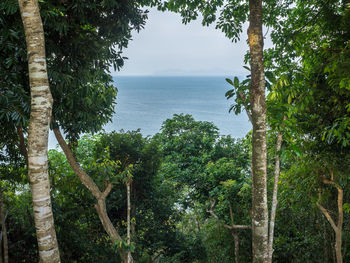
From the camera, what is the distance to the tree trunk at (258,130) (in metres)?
2.49

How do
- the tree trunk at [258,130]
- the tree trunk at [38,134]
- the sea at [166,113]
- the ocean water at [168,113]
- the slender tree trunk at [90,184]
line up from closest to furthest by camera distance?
the tree trunk at [38,134]
the tree trunk at [258,130]
the slender tree trunk at [90,184]
the sea at [166,113]
the ocean water at [168,113]

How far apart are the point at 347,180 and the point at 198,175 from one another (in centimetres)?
430

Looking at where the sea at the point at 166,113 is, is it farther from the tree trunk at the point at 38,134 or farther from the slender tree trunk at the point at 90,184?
the tree trunk at the point at 38,134

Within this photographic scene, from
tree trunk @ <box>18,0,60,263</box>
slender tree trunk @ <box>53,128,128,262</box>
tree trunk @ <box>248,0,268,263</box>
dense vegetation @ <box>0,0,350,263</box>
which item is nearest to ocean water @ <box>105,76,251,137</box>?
slender tree trunk @ <box>53,128,128,262</box>

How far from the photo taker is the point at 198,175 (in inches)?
308

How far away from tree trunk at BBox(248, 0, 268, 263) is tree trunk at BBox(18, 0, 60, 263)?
178 centimetres

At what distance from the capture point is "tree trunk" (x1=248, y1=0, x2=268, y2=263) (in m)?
2.49

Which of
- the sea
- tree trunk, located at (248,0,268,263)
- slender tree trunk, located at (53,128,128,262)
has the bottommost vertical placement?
the sea

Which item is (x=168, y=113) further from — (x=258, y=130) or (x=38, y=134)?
(x=38, y=134)

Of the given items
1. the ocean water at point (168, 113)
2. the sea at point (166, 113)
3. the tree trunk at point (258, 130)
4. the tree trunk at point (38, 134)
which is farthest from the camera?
the ocean water at point (168, 113)

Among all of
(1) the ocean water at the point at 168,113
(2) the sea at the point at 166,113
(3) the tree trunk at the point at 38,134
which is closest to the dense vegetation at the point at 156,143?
(3) the tree trunk at the point at 38,134

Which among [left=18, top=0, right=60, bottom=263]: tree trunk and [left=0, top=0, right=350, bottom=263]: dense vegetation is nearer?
[left=18, top=0, right=60, bottom=263]: tree trunk

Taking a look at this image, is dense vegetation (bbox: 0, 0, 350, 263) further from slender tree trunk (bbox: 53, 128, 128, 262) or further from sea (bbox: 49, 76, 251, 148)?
sea (bbox: 49, 76, 251, 148)

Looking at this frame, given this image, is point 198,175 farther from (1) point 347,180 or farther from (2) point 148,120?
(2) point 148,120
